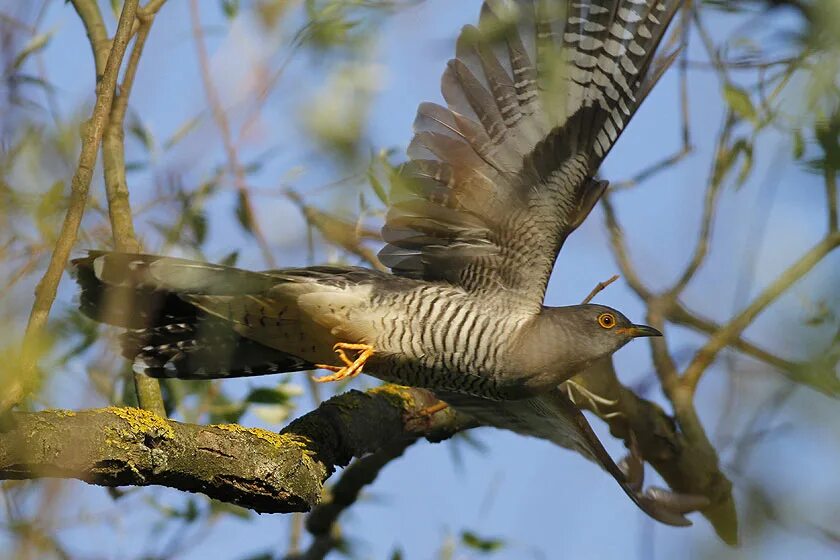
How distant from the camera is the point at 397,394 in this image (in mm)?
3844

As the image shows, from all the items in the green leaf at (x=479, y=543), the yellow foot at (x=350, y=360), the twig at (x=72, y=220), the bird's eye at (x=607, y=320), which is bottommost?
the green leaf at (x=479, y=543)

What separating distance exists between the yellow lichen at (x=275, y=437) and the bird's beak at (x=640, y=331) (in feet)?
4.45

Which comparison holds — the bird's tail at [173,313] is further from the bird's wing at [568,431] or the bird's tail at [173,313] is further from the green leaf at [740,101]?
the green leaf at [740,101]

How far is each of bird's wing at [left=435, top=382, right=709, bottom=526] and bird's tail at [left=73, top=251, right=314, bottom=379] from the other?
733 mm

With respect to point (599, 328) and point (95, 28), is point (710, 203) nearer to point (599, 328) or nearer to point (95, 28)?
point (599, 328)

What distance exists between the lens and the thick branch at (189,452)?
2105 millimetres

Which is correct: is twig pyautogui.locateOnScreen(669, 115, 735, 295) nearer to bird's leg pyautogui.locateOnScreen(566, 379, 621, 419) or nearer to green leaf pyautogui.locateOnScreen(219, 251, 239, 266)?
bird's leg pyautogui.locateOnScreen(566, 379, 621, 419)

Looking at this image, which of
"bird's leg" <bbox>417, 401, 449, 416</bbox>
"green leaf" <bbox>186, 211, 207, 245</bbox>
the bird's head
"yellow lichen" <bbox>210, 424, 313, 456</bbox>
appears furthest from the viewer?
"bird's leg" <bbox>417, 401, 449, 416</bbox>

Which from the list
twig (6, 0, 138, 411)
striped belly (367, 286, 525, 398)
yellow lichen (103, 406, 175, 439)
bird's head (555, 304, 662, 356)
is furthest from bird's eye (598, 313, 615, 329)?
twig (6, 0, 138, 411)

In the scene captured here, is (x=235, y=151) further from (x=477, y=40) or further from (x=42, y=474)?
(x=477, y=40)

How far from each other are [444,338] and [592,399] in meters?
0.78

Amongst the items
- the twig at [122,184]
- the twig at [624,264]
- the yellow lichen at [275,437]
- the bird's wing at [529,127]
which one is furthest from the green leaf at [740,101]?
the twig at [122,184]

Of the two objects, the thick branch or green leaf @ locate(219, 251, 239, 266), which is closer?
the thick branch

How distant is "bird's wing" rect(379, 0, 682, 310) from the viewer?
Result: 329cm
